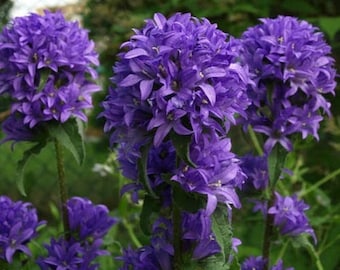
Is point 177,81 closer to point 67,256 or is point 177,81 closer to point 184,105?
point 184,105

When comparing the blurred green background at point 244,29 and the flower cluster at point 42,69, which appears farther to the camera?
the blurred green background at point 244,29

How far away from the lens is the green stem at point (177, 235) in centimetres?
81

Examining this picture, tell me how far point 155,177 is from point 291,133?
25 cm

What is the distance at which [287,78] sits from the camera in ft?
3.12

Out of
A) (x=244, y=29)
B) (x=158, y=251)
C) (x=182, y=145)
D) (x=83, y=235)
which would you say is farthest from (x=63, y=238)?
(x=244, y=29)

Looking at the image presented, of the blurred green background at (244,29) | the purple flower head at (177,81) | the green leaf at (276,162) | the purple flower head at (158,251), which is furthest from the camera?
the blurred green background at (244,29)

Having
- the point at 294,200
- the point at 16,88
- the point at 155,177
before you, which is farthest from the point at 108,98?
the point at 294,200

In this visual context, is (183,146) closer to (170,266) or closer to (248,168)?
(170,266)

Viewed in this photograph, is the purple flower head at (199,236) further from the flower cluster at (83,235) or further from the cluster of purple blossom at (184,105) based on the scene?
the flower cluster at (83,235)

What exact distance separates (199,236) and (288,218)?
0.26 meters

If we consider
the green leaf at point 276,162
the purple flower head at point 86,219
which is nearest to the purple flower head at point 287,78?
the green leaf at point 276,162

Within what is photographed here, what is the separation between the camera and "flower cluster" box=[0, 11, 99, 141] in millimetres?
981

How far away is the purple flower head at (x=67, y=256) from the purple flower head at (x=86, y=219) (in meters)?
0.02

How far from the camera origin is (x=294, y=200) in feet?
3.54
